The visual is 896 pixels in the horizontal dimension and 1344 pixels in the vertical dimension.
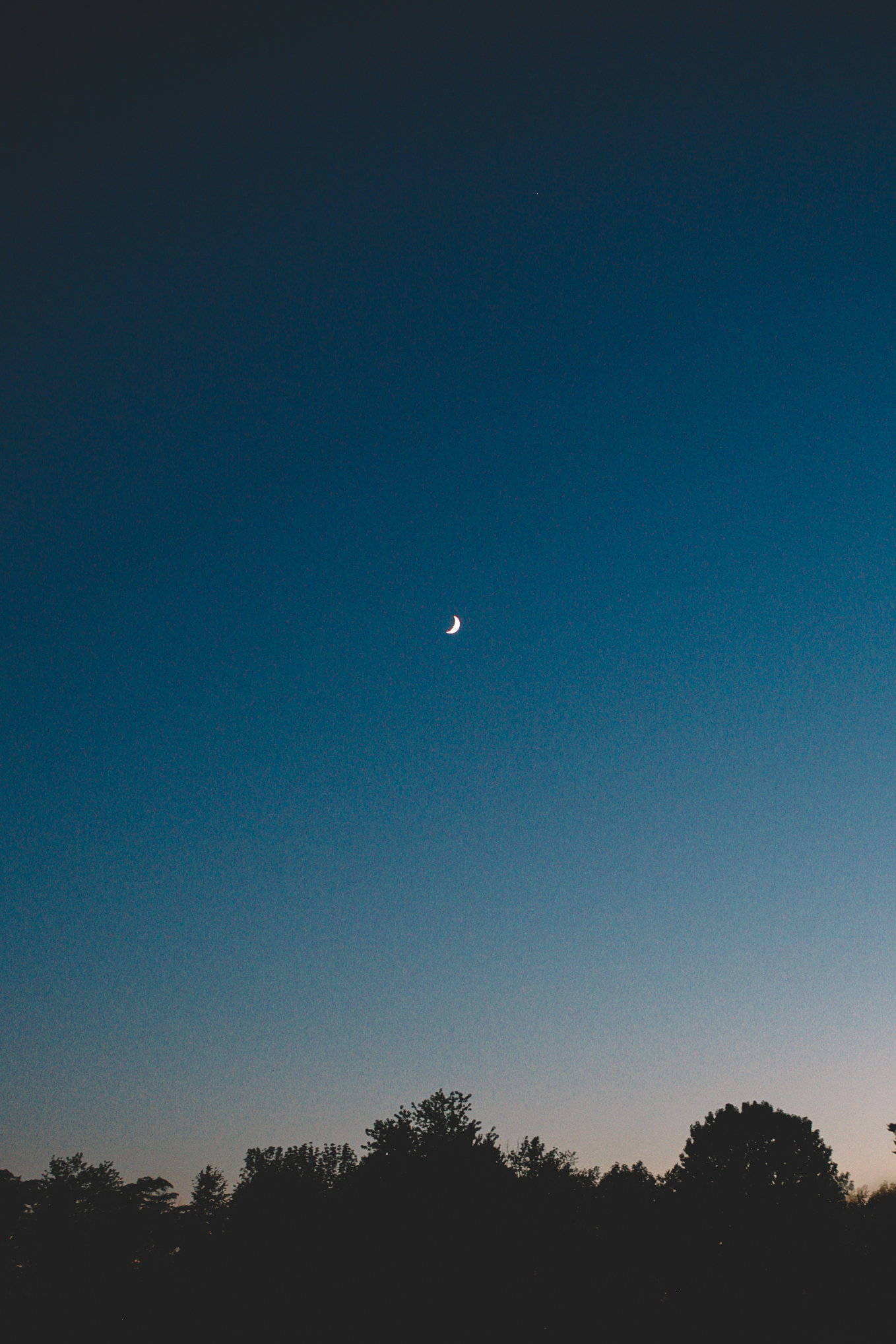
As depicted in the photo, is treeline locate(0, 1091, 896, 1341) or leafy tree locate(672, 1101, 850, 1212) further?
leafy tree locate(672, 1101, 850, 1212)

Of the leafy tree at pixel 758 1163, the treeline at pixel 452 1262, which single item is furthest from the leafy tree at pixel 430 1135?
the leafy tree at pixel 758 1163

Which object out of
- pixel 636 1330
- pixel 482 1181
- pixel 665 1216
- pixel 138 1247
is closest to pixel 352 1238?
pixel 482 1181

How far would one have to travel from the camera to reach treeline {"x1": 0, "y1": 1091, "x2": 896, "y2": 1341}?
29328 millimetres

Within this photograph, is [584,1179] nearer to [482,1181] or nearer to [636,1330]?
[636,1330]

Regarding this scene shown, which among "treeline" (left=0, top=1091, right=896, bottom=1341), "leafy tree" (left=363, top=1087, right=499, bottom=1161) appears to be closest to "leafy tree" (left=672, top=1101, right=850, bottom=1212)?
"treeline" (left=0, top=1091, right=896, bottom=1341)

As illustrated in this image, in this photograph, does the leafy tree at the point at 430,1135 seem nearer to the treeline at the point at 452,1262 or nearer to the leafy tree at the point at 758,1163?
the treeline at the point at 452,1262

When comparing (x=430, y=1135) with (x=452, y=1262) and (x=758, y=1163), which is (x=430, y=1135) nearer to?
(x=452, y=1262)

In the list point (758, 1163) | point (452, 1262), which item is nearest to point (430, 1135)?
point (452, 1262)

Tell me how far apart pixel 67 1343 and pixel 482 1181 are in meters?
28.5

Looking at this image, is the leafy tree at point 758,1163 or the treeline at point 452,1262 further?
the leafy tree at point 758,1163

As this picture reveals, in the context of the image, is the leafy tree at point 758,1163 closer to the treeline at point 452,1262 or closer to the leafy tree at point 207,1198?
the treeline at point 452,1262

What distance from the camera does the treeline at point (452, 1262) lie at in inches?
1155

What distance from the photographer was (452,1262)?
29578 millimetres

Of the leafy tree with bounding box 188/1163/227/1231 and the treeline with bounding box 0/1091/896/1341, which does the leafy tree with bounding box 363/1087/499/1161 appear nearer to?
the treeline with bounding box 0/1091/896/1341
